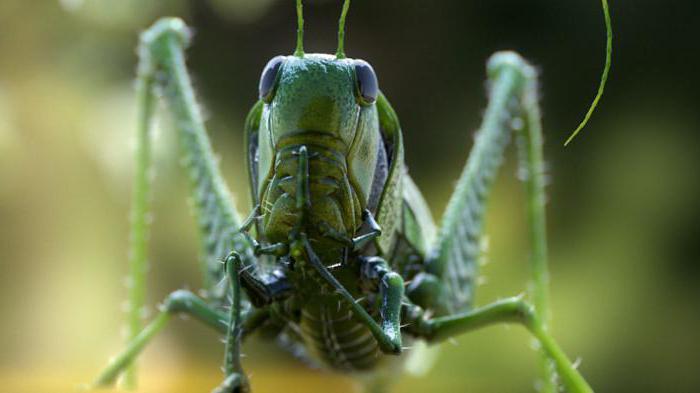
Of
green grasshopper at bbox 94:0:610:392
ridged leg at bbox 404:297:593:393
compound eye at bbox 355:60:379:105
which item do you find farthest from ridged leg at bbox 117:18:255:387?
compound eye at bbox 355:60:379:105

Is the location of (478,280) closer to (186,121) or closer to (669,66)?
(186,121)

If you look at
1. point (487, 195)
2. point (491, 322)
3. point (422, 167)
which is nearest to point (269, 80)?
point (491, 322)

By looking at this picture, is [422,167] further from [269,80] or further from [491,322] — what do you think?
[269,80]

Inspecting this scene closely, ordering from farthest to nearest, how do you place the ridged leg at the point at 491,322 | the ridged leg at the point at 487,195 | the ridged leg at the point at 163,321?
the ridged leg at the point at 487,195, the ridged leg at the point at 163,321, the ridged leg at the point at 491,322

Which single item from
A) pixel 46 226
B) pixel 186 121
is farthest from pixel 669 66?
pixel 46 226

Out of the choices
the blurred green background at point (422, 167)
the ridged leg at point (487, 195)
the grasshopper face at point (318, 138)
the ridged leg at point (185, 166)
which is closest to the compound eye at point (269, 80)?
the grasshopper face at point (318, 138)

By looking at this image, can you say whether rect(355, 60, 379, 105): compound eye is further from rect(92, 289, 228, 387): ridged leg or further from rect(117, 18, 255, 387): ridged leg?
rect(92, 289, 228, 387): ridged leg

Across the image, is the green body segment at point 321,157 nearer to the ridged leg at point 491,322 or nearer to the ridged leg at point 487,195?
the ridged leg at point 491,322
